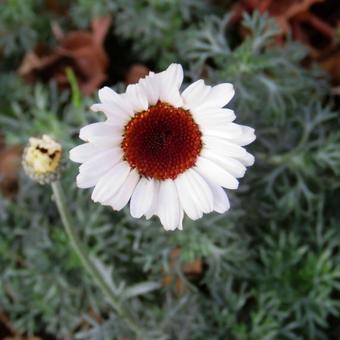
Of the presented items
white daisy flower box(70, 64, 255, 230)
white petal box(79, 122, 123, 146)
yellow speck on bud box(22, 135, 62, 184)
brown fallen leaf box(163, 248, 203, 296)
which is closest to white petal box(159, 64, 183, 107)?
white daisy flower box(70, 64, 255, 230)

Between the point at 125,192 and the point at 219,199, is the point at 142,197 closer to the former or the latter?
the point at 125,192

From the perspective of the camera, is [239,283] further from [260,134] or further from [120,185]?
[120,185]

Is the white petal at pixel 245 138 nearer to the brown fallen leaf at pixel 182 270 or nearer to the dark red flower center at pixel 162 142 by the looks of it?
the dark red flower center at pixel 162 142

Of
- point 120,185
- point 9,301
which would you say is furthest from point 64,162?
point 9,301

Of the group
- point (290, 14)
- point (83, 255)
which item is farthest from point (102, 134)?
point (290, 14)

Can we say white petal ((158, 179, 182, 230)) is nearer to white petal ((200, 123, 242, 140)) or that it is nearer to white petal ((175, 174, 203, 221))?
white petal ((175, 174, 203, 221))

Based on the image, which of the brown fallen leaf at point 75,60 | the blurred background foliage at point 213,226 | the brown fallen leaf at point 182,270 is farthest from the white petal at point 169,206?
the brown fallen leaf at point 75,60

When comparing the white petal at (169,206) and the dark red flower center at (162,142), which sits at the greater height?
the dark red flower center at (162,142)
